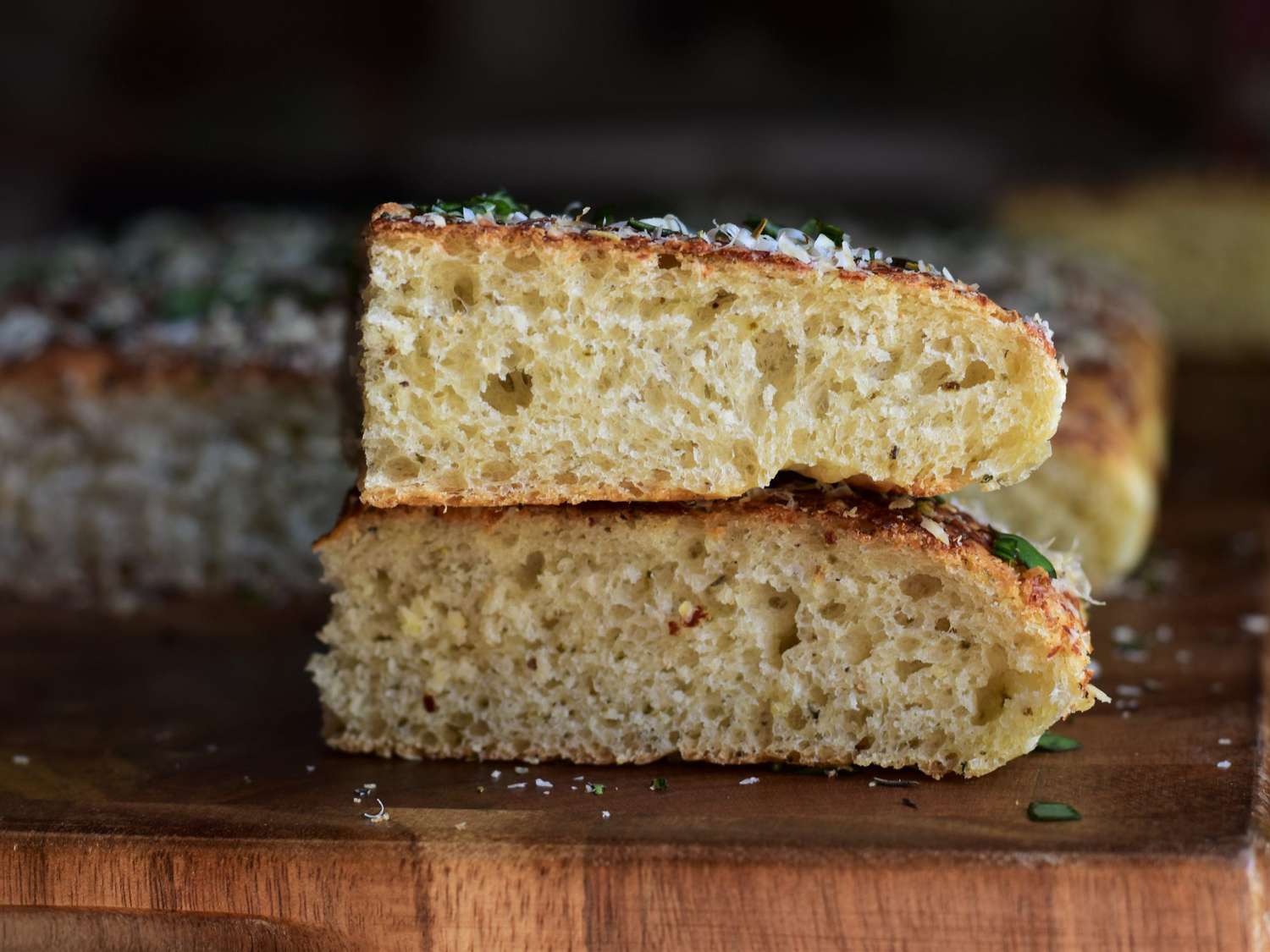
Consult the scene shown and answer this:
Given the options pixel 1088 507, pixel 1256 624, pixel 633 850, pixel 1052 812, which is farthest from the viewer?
pixel 1088 507

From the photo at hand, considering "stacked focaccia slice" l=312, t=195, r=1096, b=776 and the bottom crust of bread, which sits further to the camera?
the bottom crust of bread

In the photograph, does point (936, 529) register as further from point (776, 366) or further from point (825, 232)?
point (825, 232)

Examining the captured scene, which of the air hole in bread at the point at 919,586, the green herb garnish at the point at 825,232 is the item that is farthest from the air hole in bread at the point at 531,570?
the green herb garnish at the point at 825,232

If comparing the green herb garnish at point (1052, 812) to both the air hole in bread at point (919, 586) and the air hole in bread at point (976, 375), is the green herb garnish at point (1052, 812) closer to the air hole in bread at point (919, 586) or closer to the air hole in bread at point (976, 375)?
the air hole in bread at point (919, 586)

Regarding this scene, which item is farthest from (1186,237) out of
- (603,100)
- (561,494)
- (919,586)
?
(561,494)

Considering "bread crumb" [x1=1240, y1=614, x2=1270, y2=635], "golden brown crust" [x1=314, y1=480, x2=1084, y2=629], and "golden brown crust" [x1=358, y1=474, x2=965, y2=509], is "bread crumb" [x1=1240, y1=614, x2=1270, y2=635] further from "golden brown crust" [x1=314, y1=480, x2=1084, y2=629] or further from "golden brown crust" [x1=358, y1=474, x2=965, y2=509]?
"golden brown crust" [x1=358, y1=474, x2=965, y2=509]

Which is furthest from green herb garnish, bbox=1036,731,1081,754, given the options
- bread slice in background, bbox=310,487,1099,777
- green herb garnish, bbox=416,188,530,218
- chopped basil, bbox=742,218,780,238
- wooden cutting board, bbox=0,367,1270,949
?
green herb garnish, bbox=416,188,530,218
